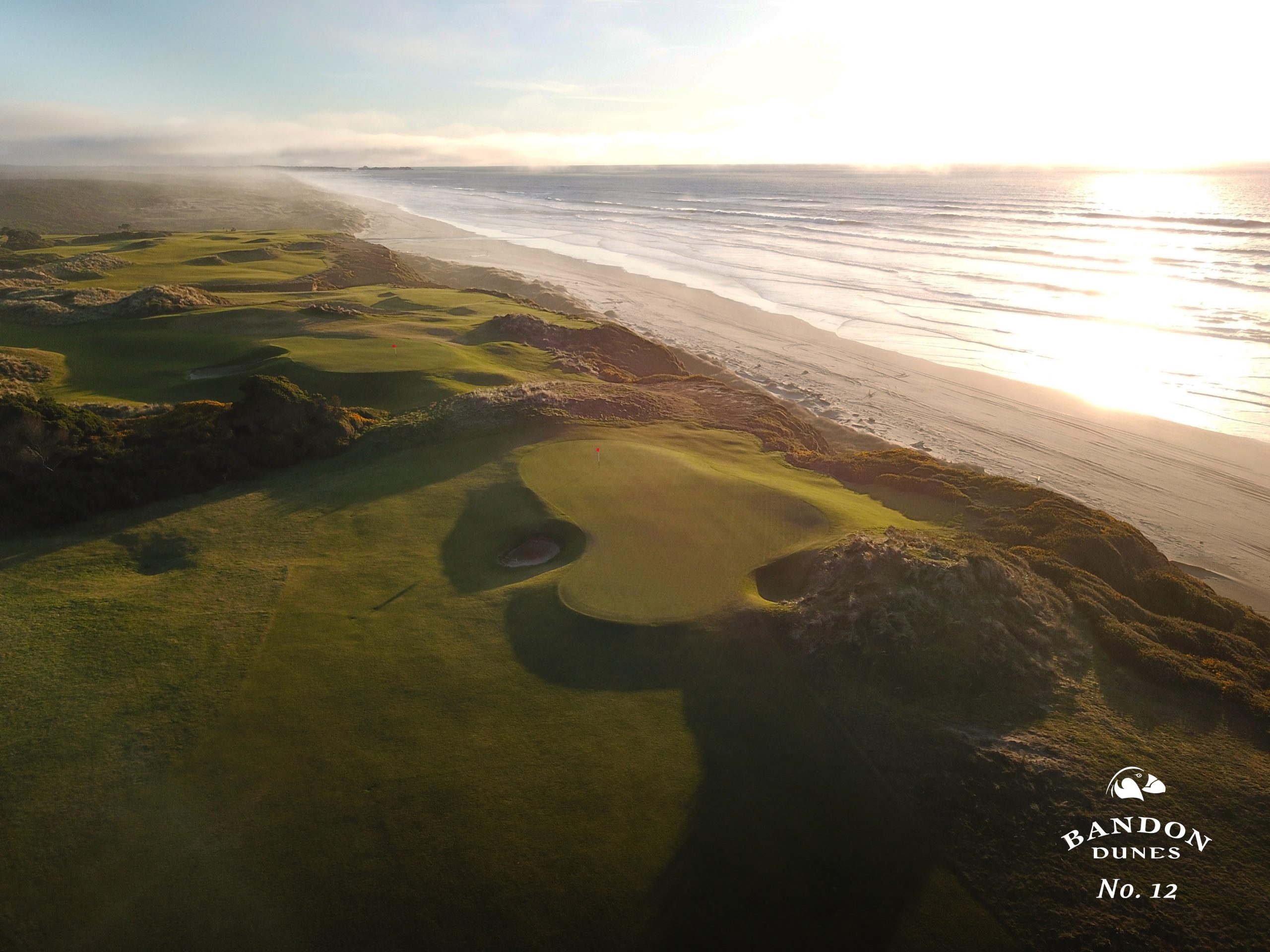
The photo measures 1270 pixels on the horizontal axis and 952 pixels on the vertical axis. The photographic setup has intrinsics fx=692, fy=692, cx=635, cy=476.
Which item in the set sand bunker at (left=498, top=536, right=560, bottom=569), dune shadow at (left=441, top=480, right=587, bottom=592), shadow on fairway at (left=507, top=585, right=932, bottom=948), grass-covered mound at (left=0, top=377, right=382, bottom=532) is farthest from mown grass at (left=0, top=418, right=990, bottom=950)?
grass-covered mound at (left=0, top=377, right=382, bottom=532)

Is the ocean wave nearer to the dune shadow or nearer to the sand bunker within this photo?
the dune shadow

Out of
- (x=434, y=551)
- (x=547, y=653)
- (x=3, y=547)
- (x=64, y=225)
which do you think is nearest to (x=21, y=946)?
(x=547, y=653)

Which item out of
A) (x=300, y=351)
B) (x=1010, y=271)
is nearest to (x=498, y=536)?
(x=300, y=351)

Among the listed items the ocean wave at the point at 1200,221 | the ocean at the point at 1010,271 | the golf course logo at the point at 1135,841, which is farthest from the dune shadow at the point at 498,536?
the ocean wave at the point at 1200,221

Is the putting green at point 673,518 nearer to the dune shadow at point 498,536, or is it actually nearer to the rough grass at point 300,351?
the dune shadow at point 498,536

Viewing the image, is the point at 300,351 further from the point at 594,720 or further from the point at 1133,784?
the point at 1133,784

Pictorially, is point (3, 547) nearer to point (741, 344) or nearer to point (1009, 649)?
point (1009, 649)

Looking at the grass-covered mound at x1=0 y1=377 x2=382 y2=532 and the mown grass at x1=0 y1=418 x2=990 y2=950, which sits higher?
the grass-covered mound at x1=0 y1=377 x2=382 y2=532
